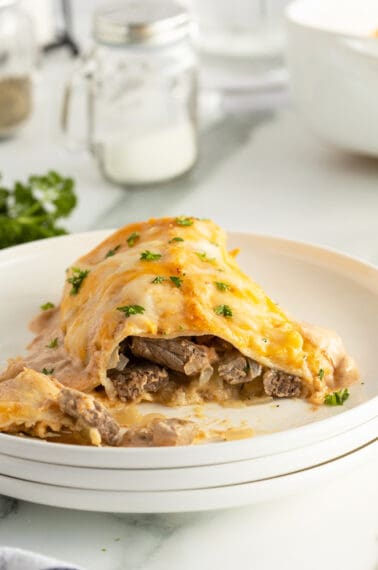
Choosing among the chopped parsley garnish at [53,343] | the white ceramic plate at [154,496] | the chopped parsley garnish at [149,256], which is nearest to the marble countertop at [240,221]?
the white ceramic plate at [154,496]

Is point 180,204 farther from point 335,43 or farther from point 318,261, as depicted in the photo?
point 318,261

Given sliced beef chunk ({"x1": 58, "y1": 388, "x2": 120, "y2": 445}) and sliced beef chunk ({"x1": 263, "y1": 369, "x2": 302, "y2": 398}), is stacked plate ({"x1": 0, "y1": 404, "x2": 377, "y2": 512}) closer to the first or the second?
sliced beef chunk ({"x1": 58, "y1": 388, "x2": 120, "y2": 445})

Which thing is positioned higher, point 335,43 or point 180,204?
point 335,43

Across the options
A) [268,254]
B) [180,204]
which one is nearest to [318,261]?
[268,254]

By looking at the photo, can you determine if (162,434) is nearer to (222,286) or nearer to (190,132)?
(222,286)

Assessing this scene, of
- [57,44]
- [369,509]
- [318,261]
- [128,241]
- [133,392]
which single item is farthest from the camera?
[57,44]

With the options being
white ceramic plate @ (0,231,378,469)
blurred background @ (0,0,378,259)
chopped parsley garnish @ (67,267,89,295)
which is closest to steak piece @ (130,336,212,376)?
white ceramic plate @ (0,231,378,469)

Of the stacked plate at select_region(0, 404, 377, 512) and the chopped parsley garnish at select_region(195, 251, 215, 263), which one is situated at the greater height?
the chopped parsley garnish at select_region(195, 251, 215, 263)

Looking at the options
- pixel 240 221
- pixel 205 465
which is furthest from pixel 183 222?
pixel 240 221
